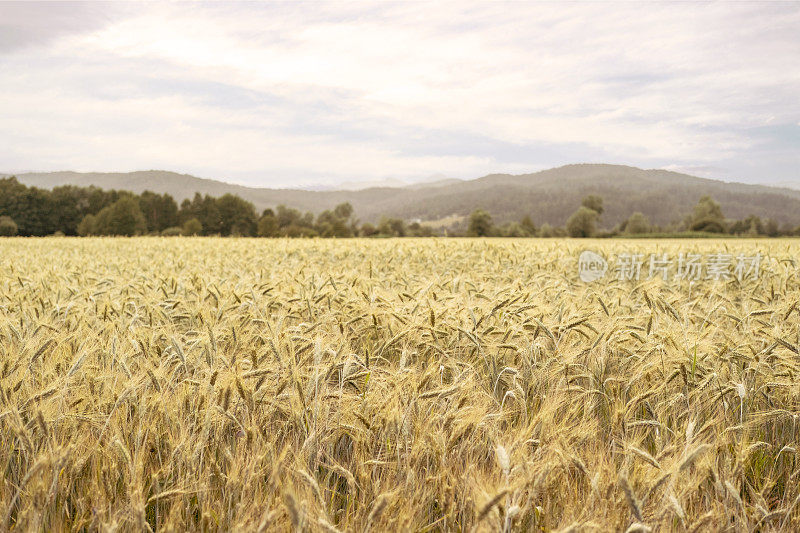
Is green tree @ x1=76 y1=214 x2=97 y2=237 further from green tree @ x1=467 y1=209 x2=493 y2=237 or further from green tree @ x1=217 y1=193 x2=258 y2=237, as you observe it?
green tree @ x1=467 y1=209 x2=493 y2=237

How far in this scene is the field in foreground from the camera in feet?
5.26

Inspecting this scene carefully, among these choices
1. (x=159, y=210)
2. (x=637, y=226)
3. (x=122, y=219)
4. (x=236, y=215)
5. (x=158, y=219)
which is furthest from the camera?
(x=637, y=226)

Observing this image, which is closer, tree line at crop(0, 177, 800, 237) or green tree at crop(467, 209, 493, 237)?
tree line at crop(0, 177, 800, 237)

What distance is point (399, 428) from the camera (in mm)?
1870

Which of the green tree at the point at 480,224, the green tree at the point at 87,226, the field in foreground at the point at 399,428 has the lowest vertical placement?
the field in foreground at the point at 399,428

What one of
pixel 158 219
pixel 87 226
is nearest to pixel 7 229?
pixel 87 226

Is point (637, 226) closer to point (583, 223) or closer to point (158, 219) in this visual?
point (583, 223)

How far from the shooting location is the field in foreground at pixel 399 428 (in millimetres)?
1604

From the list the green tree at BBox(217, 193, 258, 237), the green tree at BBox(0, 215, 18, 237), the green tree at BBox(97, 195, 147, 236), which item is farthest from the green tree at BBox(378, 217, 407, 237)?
the green tree at BBox(0, 215, 18, 237)

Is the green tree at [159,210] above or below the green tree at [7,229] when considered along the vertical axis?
above

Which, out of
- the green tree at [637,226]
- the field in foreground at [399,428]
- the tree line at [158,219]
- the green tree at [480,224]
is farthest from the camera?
the green tree at [637,226]

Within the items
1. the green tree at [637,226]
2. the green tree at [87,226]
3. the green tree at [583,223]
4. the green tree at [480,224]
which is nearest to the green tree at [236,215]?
the green tree at [87,226]

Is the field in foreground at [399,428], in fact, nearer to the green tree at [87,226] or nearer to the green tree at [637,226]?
the green tree at [87,226]

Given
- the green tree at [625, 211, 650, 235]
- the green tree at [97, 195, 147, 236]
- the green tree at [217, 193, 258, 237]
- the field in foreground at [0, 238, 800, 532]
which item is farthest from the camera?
the green tree at [625, 211, 650, 235]
